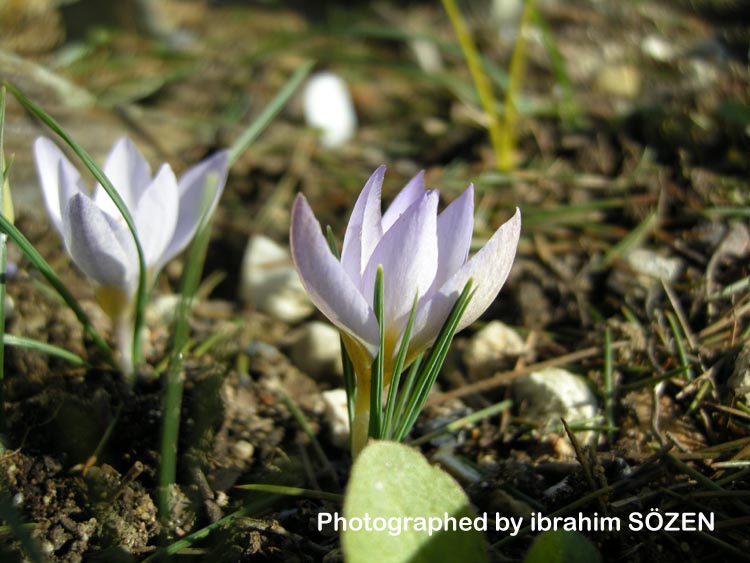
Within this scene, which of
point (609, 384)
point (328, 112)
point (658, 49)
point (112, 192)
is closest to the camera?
point (112, 192)

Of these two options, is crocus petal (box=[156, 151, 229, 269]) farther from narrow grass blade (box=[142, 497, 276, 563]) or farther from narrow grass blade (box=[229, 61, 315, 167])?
narrow grass blade (box=[142, 497, 276, 563])

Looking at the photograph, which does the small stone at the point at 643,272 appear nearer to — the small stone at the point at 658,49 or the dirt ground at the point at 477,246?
the dirt ground at the point at 477,246

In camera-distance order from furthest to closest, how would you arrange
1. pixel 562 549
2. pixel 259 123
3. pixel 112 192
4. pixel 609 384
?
pixel 259 123 → pixel 609 384 → pixel 112 192 → pixel 562 549

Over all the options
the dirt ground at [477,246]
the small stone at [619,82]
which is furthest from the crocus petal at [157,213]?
the small stone at [619,82]

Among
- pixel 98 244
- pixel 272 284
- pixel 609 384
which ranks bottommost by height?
pixel 272 284

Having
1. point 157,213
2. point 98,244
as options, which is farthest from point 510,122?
point 98,244

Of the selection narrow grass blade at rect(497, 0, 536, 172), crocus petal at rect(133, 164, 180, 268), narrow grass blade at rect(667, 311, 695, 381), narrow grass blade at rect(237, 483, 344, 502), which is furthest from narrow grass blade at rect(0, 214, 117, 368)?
narrow grass blade at rect(497, 0, 536, 172)

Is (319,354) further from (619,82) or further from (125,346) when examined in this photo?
(619,82)
